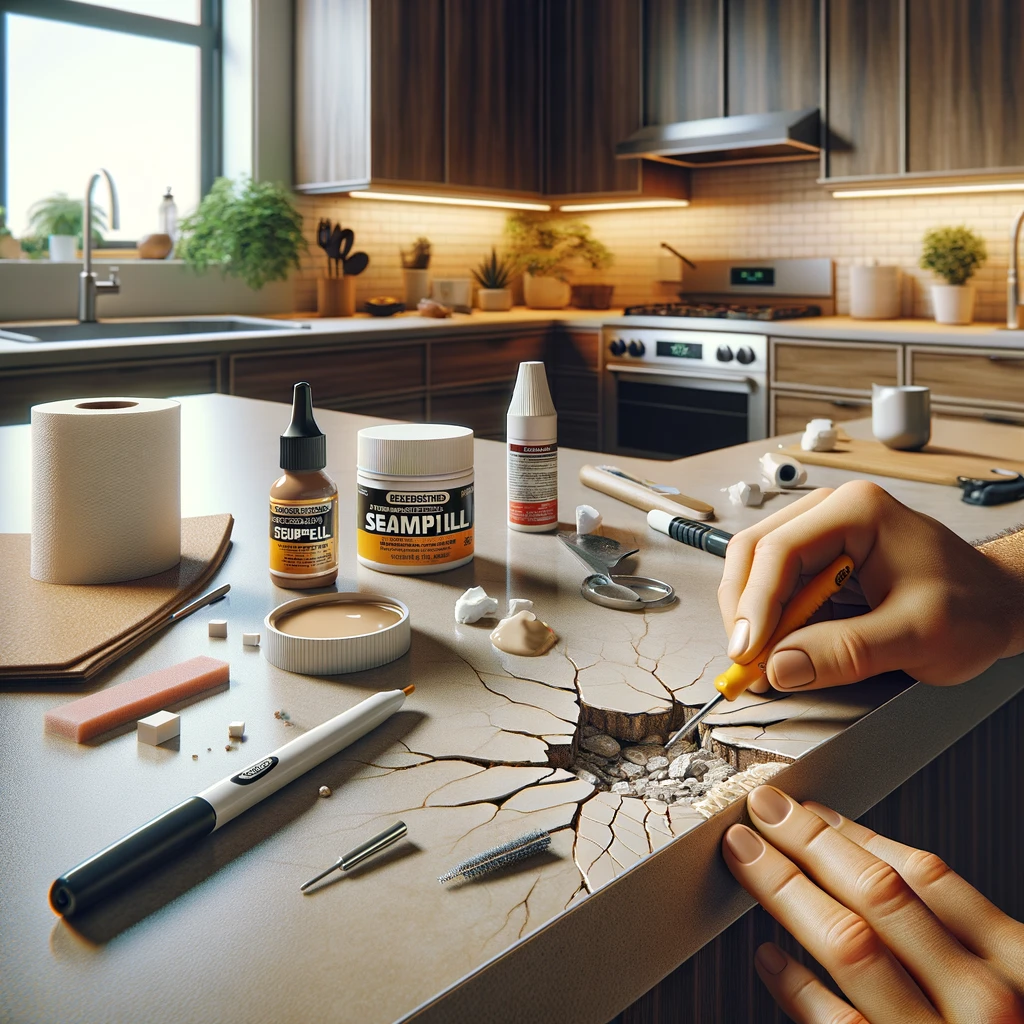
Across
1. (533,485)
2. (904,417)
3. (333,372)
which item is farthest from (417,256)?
(533,485)

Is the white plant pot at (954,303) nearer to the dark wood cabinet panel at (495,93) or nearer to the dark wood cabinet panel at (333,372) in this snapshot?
the dark wood cabinet panel at (495,93)

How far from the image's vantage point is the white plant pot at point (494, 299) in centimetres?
504

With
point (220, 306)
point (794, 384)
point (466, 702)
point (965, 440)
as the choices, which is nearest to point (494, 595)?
point (466, 702)

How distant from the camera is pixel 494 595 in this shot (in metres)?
0.93

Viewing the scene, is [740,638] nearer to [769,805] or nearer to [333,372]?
[769,805]

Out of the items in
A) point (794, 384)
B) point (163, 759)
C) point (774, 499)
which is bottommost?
point (163, 759)

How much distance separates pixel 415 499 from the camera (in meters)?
0.97

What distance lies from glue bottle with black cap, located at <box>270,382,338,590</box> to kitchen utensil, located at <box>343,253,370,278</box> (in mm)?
3838

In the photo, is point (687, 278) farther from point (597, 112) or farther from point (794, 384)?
point (794, 384)

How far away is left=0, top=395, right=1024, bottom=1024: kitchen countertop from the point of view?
0.44 meters

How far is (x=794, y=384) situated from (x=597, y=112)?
5.88 ft

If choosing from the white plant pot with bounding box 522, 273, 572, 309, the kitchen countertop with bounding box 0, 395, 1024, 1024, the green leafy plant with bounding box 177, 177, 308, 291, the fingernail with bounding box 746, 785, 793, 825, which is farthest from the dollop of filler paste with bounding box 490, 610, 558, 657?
the white plant pot with bounding box 522, 273, 572, 309

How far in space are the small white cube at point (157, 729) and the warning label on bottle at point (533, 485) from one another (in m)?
0.56

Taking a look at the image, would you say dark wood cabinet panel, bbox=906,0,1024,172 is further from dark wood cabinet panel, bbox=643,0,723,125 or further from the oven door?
the oven door
